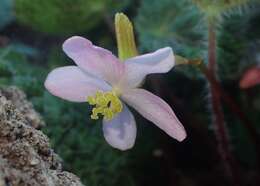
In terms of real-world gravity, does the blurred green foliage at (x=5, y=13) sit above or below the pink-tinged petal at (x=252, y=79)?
above

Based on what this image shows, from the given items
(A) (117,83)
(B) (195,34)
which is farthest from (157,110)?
(B) (195,34)

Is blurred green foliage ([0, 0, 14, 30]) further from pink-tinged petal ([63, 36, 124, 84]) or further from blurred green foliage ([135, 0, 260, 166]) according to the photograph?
pink-tinged petal ([63, 36, 124, 84])

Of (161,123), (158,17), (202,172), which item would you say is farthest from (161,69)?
(202,172)

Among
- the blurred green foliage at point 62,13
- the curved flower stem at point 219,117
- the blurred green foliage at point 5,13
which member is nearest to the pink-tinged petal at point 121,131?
the curved flower stem at point 219,117

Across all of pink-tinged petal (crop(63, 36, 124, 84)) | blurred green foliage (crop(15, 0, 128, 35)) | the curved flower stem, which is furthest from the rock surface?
blurred green foliage (crop(15, 0, 128, 35))

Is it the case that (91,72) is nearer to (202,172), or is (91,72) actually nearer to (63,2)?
(63,2)

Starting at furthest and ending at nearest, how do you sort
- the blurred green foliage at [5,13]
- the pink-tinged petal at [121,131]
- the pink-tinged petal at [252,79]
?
the blurred green foliage at [5,13] → the pink-tinged petal at [252,79] → the pink-tinged petal at [121,131]

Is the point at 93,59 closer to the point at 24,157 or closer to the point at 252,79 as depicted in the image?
the point at 24,157

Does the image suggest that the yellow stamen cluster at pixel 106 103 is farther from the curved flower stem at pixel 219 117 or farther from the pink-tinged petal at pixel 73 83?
the curved flower stem at pixel 219 117

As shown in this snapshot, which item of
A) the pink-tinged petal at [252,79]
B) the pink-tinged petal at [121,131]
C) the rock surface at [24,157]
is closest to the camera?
the rock surface at [24,157]
